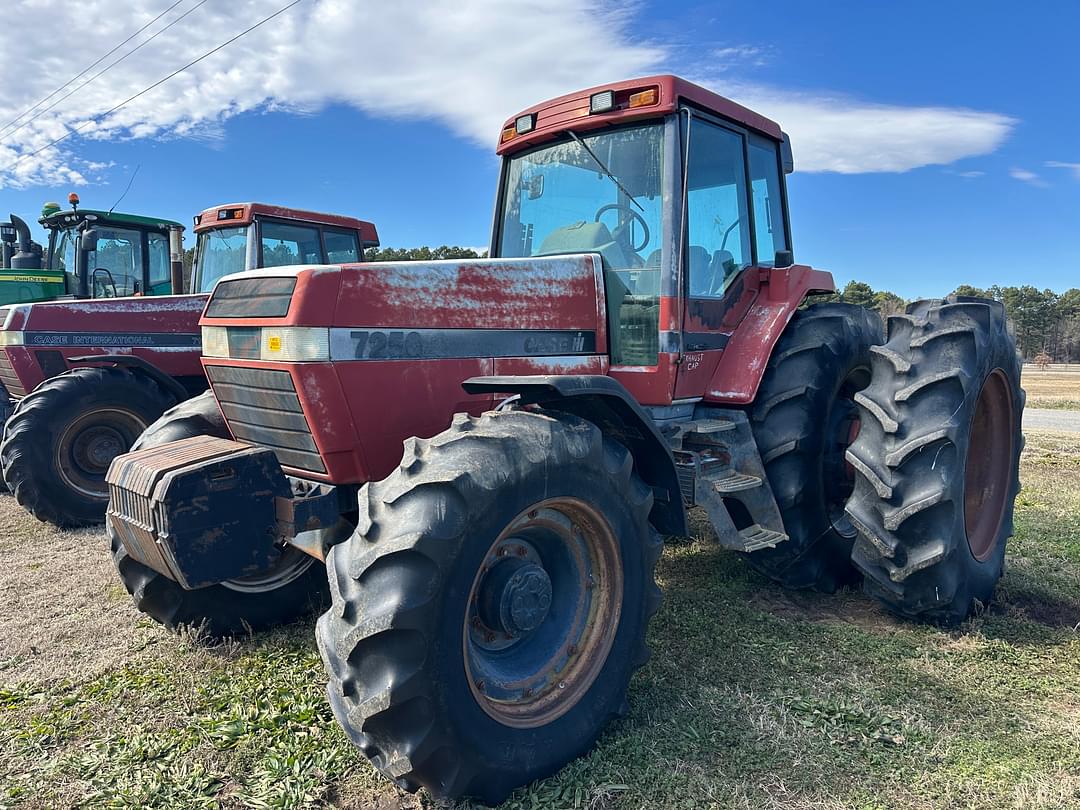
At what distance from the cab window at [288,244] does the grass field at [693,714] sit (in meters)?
4.19

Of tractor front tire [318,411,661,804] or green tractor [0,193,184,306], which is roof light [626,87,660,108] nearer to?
tractor front tire [318,411,661,804]

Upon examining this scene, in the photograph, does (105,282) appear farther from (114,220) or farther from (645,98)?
(645,98)

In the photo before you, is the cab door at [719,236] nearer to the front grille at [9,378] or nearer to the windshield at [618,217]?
the windshield at [618,217]

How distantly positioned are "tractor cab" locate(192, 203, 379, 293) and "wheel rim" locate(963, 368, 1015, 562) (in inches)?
227

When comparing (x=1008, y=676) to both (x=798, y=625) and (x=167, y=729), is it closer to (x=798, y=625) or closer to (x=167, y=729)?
(x=798, y=625)

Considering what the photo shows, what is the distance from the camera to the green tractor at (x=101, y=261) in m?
9.56

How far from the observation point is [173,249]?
9203mm

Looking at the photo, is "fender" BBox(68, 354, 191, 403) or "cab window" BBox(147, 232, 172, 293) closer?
"fender" BBox(68, 354, 191, 403)

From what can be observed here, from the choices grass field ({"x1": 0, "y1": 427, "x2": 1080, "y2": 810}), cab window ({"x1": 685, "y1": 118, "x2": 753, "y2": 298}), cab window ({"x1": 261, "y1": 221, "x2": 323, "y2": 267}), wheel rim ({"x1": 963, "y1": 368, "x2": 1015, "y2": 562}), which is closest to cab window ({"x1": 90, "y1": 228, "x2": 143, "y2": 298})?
cab window ({"x1": 261, "y1": 221, "x2": 323, "y2": 267})

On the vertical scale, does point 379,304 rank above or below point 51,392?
above

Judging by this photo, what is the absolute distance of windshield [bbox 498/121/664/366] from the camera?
410 cm

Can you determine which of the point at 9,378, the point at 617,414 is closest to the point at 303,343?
the point at 617,414

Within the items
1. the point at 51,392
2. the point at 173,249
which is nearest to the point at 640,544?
the point at 51,392

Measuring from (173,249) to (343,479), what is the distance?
7.20 m
